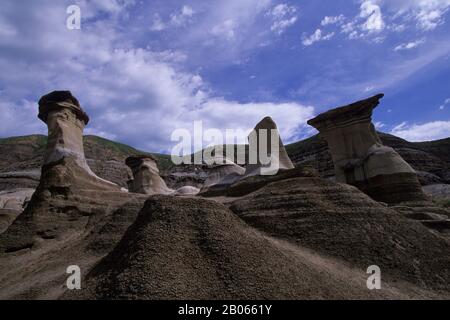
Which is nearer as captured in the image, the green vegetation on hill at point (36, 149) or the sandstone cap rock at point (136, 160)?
the sandstone cap rock at point (136, 160)

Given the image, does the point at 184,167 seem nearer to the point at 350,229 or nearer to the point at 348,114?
the point at 348,114

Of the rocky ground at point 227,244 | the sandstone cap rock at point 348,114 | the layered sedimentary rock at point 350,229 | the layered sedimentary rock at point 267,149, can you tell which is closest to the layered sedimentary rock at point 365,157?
the sandstone cap rock at point 348,114

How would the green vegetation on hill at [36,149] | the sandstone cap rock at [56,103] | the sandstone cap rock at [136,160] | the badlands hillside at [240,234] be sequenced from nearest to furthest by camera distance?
1. the badlands hillside at [240,234]
2. the sandstone cap rock at [56,103]
3. the sandstone cap rock at [136,160]
4. the green vegetation on hill at [36,149]

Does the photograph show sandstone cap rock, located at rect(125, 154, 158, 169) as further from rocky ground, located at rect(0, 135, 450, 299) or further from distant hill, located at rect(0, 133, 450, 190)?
rocky ground, located at rect(0, 135, 450, 299)

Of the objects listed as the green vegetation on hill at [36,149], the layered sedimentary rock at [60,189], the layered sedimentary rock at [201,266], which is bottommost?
the layered sedimentary rock at [201,266]

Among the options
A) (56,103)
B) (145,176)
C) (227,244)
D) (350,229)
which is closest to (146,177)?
(145,176)

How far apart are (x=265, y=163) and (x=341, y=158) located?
5.84m

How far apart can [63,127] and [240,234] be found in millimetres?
15056

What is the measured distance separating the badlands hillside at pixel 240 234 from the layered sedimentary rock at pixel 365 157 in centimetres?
7

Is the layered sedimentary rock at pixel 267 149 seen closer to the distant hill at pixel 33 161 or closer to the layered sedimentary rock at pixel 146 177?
the layered sedimentary rock at pixel 146 177

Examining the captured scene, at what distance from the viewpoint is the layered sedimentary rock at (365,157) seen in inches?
868

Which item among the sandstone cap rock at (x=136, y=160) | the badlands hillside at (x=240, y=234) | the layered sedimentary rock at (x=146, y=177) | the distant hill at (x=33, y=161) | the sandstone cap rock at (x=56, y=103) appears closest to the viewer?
the badlands hillside at (x=240, y=234)

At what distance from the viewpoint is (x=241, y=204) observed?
50.2ft
